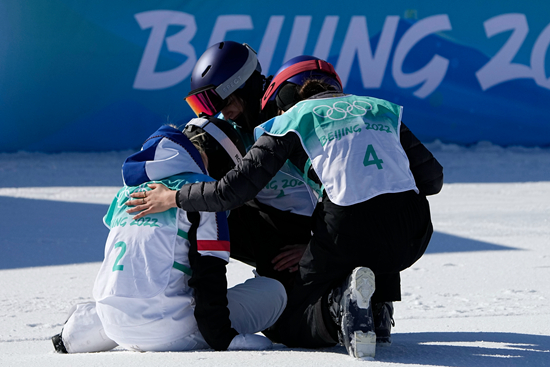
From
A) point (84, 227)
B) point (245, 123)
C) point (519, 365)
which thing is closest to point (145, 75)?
point (84, 227)

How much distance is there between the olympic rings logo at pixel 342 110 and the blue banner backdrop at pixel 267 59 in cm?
617

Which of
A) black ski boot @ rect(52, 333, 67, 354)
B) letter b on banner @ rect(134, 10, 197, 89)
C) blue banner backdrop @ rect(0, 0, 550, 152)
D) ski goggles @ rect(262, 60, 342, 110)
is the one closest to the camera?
black ski boot @ rect(52, 333, 67, 354)

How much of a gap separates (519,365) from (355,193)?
0.72 m

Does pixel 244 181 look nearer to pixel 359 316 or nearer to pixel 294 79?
pixel 359 316

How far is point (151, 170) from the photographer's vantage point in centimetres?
239

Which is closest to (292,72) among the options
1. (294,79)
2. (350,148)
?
(294,79)

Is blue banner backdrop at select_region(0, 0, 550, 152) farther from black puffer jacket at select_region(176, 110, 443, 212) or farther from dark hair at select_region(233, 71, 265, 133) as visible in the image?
black puffer jacket at select_region(176, 110, 443, 212)

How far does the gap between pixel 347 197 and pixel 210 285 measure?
1.71ft

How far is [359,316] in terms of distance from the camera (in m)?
2.18

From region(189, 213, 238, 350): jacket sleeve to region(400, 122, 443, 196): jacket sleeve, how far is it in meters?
0.70

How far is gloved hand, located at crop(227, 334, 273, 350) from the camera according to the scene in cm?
235

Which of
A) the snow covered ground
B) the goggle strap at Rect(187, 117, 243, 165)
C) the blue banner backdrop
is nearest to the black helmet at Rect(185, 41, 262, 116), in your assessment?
the goggle strap at Rect(187, 117, 243, 165)

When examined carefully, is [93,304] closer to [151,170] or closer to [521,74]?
[151,170]

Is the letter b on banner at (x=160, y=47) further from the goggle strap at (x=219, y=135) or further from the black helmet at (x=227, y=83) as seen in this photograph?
the goggle strap at (x=219, y=135)
